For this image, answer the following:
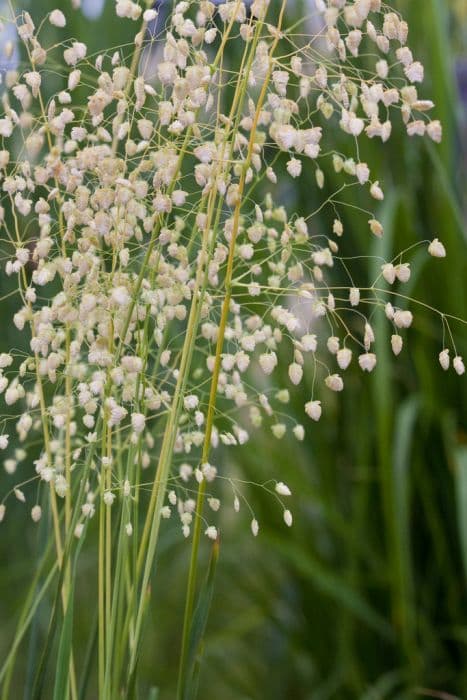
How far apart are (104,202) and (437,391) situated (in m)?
0.68

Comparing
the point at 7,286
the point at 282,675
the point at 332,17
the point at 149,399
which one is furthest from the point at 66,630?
the point at 282,675

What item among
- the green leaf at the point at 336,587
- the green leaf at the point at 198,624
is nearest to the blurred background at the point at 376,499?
the green leaf at the point at 336,587

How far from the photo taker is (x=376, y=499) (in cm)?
104

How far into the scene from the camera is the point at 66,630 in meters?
0.43

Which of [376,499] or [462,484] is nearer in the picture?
[462,484]

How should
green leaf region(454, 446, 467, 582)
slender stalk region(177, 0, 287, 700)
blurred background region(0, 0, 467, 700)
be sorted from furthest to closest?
blurred background region(0, 0, 467, 700) < green leaf region(454, 446, 467, 582) < slender stalk region(177, 0, 287, 700)

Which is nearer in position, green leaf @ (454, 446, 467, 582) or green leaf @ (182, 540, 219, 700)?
green leaf @ (182, 540, 219, 700)

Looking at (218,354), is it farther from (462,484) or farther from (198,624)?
(462,484)

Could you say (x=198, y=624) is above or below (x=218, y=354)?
below

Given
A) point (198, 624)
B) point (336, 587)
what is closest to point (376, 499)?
point (336, 587)

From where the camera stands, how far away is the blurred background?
96cm

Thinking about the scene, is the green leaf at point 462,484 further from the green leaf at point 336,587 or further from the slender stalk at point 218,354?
the slender stalk at point 218,354

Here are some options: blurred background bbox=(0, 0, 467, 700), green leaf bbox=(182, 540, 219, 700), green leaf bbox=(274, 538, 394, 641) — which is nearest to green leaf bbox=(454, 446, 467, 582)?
blurred background bbox=(0, 0, 467, 700)

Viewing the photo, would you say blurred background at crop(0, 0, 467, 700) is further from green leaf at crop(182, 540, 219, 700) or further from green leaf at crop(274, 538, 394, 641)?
green leaf at crop(182, 540, 219, 700)
